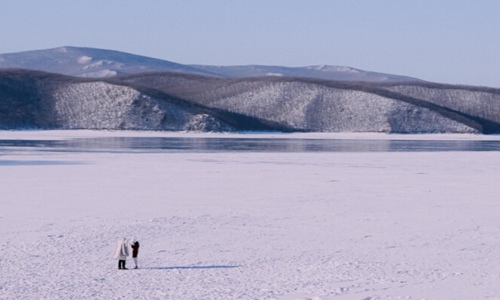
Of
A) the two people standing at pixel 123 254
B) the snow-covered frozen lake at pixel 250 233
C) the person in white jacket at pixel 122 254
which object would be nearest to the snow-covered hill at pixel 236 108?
the snow-covered frozen lake at pixel 250 233

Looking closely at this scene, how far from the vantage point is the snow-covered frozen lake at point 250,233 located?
11.4m

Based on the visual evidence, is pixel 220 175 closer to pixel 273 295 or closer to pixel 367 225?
pixel 367 225

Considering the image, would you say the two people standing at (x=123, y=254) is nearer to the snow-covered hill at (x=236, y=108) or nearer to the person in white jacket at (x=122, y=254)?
the person in white jacket at (x=122, y=254)

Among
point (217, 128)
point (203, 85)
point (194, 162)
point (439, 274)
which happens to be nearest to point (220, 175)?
point (194, 162)

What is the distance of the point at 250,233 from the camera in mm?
15273

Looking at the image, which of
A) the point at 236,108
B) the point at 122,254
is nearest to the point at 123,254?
the point at 122,254

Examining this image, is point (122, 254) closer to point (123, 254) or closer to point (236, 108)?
point (123, 254)

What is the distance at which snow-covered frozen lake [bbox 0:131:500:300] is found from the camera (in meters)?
11.4

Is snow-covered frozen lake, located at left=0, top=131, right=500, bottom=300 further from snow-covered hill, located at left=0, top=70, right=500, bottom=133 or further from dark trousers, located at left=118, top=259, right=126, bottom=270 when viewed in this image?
snow-covered hill, located at left=0, top=70, right=500, bottom=133

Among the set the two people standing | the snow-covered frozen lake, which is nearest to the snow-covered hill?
the snow-covered frozen lake

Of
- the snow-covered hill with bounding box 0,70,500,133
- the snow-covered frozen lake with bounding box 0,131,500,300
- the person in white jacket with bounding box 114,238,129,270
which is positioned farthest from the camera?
the snow-covered hill with bounding box 0,70,500,133

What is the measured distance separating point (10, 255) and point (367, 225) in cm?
667

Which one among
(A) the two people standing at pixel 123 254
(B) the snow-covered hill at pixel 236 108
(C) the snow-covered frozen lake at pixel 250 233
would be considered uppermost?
(A) the two people standing at pixel 123 254

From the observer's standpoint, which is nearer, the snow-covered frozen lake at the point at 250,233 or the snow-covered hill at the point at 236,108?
the snow-covered frozen lake at the point at 250,233
